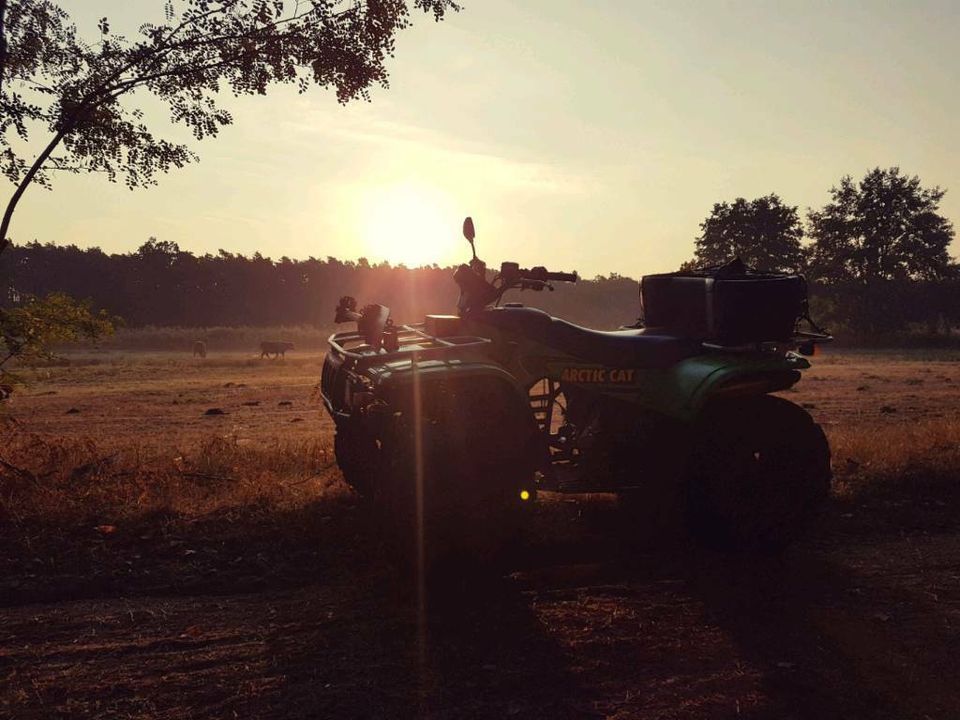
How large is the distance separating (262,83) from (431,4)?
193cm

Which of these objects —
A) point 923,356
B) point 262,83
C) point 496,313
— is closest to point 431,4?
point 262,83

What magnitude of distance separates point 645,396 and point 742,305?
39.8 inches

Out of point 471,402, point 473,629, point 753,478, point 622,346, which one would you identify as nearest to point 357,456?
point 471,402

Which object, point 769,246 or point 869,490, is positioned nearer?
point 869,490

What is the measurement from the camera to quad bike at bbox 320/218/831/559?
5117 mm

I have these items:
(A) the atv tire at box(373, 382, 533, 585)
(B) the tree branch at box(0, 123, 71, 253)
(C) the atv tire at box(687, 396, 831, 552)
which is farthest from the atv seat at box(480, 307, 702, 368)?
(B) the tree branch at box(0, 123, 71, 253)

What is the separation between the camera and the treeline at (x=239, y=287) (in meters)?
63.7

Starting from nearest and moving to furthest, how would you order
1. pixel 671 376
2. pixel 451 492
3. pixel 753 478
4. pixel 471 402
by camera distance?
pixel 451 492, pixel 471 402, pixel 753 478, pixel 671 376

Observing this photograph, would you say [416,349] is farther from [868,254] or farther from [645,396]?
[868,254]

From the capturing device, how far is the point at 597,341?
5734 millimetres

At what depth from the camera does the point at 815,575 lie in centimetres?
534

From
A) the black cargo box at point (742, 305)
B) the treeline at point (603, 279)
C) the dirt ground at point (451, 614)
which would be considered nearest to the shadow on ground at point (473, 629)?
the dirt ground at point (451, 614)

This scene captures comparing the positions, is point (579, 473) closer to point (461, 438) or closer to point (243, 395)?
point (461, 438)

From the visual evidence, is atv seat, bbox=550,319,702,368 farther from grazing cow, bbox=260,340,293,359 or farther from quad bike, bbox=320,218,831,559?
grazing cow, bbox=260,340,293,359
